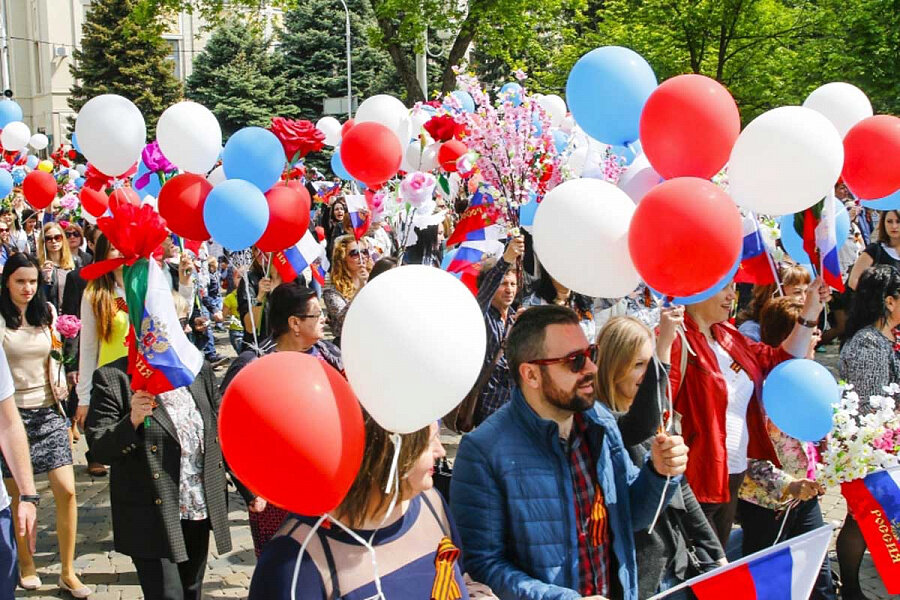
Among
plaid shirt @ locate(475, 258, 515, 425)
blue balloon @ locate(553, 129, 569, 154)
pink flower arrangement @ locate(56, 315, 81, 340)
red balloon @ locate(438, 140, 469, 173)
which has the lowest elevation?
pink flower arrangement @ locate(56, 315, 81, 340)

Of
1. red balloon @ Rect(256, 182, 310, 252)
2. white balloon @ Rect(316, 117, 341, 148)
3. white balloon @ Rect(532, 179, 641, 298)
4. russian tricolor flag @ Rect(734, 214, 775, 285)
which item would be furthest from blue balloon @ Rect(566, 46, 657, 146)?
white balloon @ Rect(316, 117, 341, 148)

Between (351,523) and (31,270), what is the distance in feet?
12.6

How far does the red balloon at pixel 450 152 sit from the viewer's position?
6.77 meters

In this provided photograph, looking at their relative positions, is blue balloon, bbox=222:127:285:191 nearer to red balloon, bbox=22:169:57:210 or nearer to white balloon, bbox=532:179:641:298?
white balloon, bbox=532:179:641:298

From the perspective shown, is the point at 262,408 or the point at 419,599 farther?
the point at 419,599

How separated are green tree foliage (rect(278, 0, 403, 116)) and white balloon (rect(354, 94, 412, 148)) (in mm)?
26942

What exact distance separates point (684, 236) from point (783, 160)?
2.30 feet

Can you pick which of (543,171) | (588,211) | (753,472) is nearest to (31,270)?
(543,171)

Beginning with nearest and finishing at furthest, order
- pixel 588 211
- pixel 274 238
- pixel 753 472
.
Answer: pixel 588 211 < pixel 753 472 < pixel 274 238

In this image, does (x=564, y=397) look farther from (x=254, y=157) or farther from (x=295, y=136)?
(x=295, y=136)

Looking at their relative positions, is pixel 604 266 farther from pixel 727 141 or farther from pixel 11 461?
pixel 11 461

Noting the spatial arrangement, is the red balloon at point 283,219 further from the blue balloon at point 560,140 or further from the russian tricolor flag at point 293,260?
the blue balloon at point 560,140

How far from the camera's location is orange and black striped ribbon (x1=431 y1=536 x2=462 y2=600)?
234 cm

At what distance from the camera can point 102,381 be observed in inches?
164
